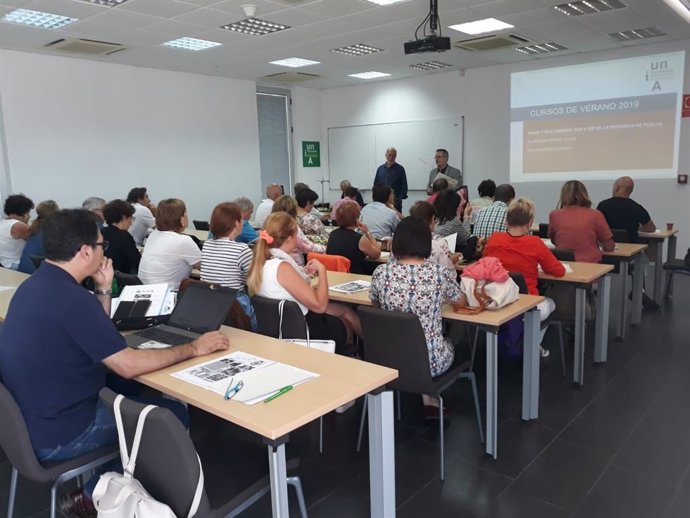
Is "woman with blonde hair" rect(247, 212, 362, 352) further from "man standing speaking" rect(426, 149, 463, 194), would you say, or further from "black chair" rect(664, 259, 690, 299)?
"man standing speaking" rect(426, 149, 463, 194)

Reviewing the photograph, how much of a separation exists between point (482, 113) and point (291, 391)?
8.18 m

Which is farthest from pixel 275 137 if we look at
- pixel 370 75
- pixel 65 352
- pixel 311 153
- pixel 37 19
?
pixel 65 352

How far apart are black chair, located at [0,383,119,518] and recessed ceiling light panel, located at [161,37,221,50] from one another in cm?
590

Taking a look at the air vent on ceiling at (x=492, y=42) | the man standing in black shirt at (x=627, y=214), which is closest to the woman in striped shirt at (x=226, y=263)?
the man standing in black shirt at (x=627, y=214)

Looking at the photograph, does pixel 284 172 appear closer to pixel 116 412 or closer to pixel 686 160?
pixel 686 160

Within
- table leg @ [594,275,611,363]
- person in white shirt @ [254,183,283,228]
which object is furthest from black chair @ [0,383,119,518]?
person in white shirt @ [254,183,283,228]

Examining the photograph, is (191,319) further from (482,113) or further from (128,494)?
(482,113)

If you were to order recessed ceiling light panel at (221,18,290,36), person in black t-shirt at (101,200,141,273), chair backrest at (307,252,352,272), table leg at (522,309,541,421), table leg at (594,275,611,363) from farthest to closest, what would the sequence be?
recessed ceiling light panel at (221,18,290,36) < person in black t-shirt at (101,200,141,273) < chair backrest at (307,252,352,272) < table leg at (594,275,611,363) < table leg at (522,309,541,421)

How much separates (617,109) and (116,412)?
8091mm

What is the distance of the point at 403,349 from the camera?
101 inches

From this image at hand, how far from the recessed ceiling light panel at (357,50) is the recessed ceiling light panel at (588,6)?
2515 millimetres

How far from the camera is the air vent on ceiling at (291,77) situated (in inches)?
360

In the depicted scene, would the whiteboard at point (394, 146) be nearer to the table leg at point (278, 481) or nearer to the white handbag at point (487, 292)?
the white handbag at point (487, 292)

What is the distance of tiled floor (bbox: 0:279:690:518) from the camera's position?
2.39m
